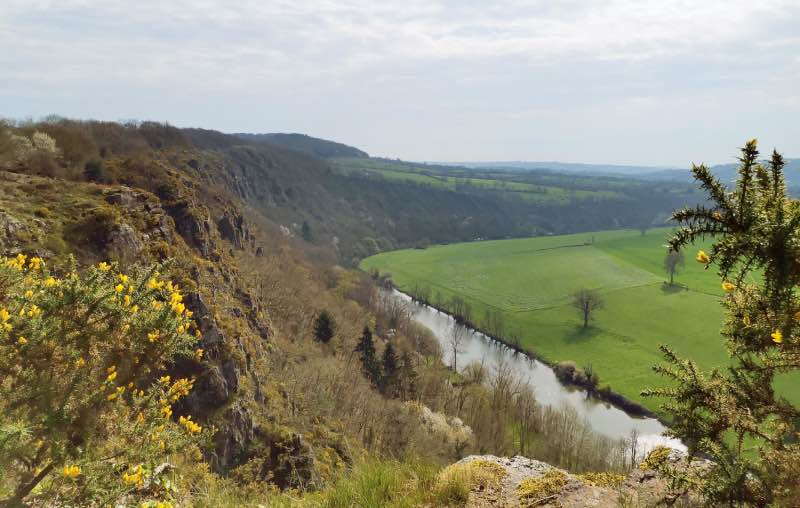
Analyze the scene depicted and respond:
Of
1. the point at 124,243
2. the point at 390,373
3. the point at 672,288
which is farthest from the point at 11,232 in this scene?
the point at 672,288

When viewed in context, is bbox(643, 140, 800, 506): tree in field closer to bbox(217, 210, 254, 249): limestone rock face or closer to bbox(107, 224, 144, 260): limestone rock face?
bbox(107, 224, 144, 260): limestone rock face

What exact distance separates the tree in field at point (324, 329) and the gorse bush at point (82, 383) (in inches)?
1995

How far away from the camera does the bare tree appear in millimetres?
68194

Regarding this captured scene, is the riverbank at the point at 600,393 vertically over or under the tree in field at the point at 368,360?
under

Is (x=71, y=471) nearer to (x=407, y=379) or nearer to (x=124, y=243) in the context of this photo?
(x=124, y=243)

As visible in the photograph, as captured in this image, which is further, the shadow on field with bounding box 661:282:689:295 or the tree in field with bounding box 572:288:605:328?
the shadow on field with bounding box 661:282:689:295

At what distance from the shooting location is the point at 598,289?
91812 millimetres

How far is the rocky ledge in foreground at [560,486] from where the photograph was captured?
18.4 feet

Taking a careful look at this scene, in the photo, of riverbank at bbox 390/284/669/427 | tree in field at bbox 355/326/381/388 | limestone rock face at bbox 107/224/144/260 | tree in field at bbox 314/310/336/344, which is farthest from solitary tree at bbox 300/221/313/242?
limestone rock face at bbox 107/224/144/260

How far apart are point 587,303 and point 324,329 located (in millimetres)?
46730

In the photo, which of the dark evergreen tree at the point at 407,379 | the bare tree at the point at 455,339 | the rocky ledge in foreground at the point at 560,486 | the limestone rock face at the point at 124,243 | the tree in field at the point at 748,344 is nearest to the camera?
the tree in field at the point at 748,344

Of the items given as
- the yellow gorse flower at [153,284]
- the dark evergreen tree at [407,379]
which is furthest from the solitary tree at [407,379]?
the yellow gorse flower at [153,284]

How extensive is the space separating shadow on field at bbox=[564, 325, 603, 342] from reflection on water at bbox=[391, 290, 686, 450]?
7.89m

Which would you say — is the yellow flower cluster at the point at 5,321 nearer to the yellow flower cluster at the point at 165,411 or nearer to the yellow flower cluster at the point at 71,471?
the yellow flower cluster at the point at 71,471
